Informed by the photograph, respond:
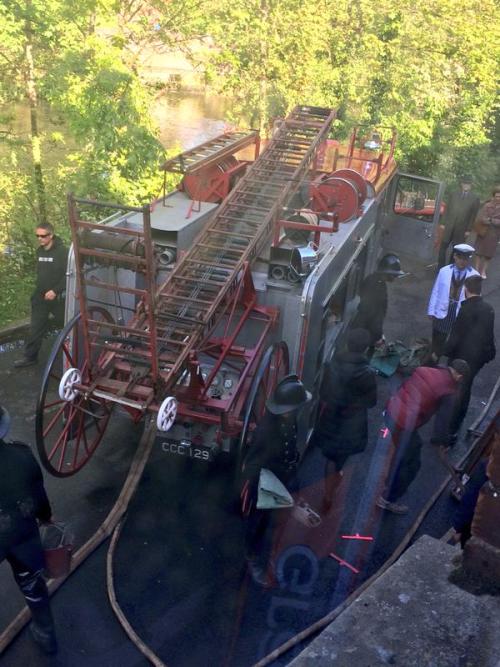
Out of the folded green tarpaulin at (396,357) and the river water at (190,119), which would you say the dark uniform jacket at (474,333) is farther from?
the river water at (190,119)

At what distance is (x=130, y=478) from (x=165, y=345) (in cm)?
158

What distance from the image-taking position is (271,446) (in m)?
4.34

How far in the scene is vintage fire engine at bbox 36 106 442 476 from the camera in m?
4.60

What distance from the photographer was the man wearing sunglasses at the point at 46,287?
23.4 ft

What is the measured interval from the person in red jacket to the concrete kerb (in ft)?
17.6

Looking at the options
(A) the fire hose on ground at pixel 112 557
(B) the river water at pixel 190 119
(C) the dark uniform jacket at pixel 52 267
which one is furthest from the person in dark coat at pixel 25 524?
(B) the river water at pixel 190 119

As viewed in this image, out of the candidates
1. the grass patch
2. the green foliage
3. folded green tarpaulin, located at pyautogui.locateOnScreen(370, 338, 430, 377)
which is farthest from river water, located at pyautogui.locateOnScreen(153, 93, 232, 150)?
folded green tarpaulin, located at pyautogui.locateOnScreen(370, 338, 430, 377)

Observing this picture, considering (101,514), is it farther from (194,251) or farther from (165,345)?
(194,251)

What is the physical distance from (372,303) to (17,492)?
473cm

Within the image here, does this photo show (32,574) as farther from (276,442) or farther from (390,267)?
(390,267)

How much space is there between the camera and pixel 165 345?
4895 mm

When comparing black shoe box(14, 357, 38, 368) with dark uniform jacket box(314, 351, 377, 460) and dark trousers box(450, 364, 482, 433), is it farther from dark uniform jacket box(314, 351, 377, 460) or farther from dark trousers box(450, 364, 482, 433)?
dark trousers box(450, 364, 482, 433)

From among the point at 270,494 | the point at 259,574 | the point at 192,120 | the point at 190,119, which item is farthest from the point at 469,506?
the point at 190,119

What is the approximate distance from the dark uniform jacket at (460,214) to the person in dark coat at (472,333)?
409 cm
